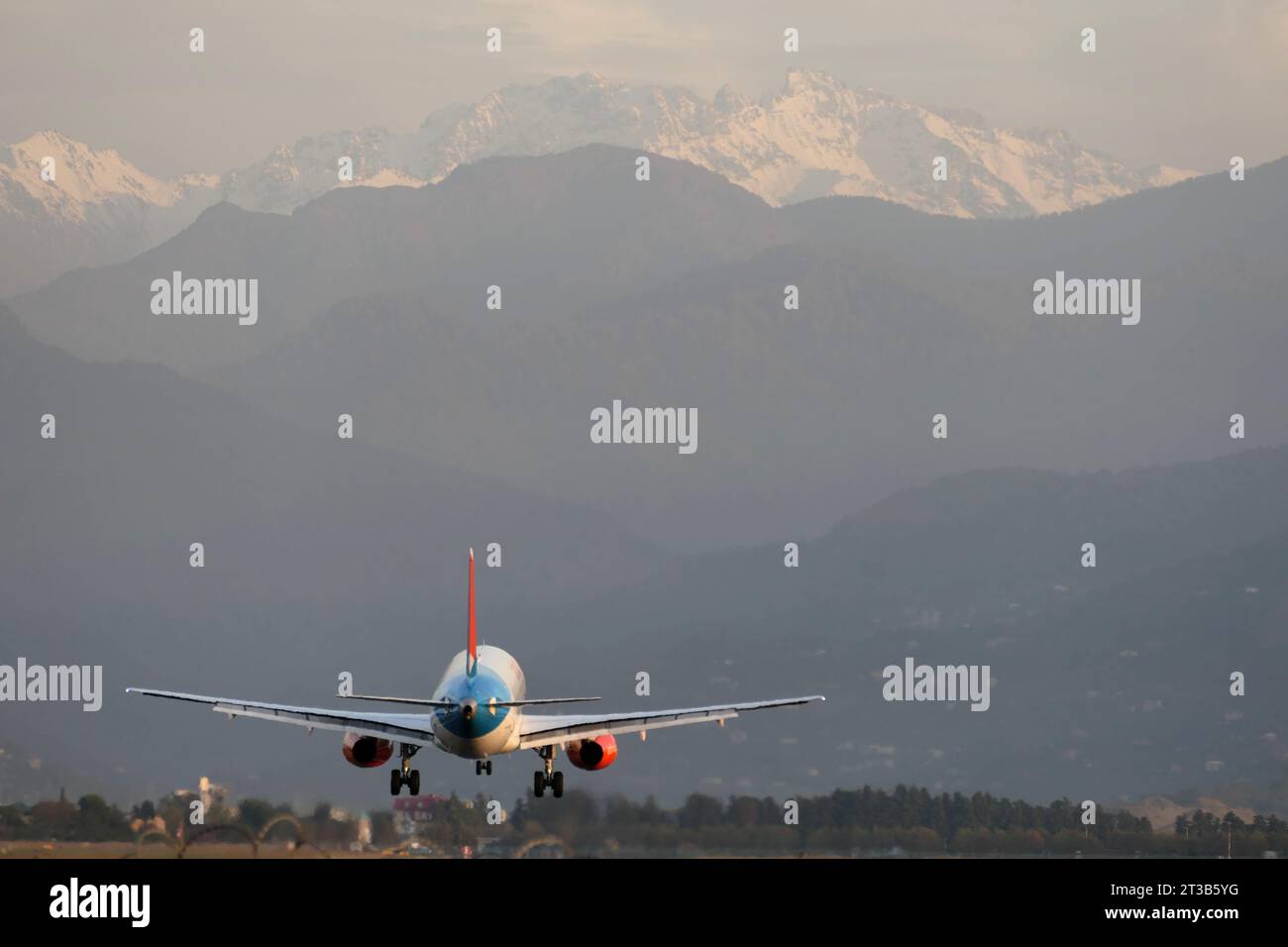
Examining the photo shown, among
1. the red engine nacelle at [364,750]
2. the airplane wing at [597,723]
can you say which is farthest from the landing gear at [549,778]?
the red engine nacelle at [364,750]

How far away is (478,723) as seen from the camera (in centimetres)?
8419

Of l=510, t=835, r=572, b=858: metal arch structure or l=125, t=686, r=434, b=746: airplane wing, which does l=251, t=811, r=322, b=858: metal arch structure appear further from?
l=510, t=835, r=572, b=858: metal arch structure

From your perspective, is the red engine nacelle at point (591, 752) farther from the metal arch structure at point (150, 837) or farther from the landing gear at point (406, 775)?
the metal arch structure at point (150, 837)

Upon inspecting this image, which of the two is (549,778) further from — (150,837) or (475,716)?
(150,837)

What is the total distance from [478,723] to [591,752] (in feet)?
30.7

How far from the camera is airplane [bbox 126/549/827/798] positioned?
84.5 m

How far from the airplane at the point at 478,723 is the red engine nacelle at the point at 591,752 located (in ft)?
0.14
